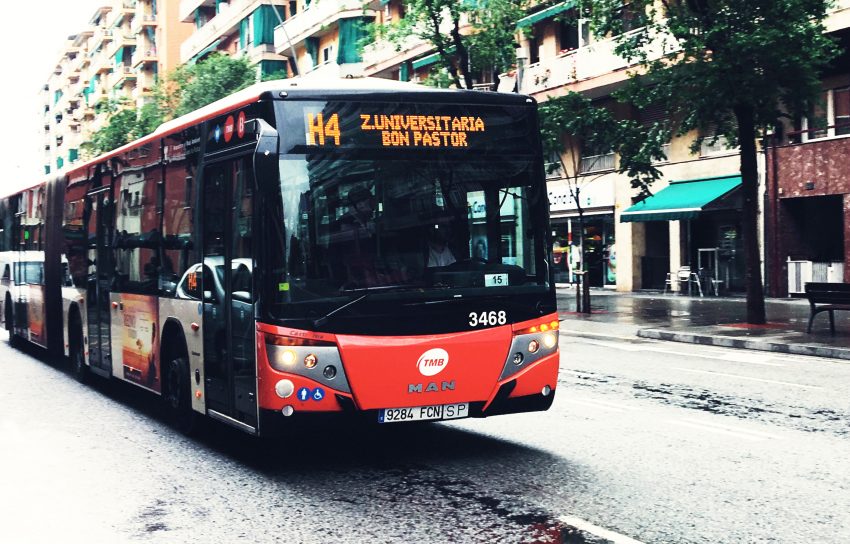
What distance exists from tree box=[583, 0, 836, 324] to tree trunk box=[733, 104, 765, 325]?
0.02m

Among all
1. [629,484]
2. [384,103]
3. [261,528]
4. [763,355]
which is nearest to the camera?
A: [261,528]

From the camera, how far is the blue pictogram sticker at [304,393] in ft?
23.2

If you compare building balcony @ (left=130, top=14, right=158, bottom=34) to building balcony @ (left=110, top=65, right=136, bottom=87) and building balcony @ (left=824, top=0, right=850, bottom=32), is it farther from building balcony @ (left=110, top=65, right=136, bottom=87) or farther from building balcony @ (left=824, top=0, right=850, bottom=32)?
building balcony @ (left=824, top=0, right=850, bottom=32)

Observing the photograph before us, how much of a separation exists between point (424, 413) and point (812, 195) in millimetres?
22361

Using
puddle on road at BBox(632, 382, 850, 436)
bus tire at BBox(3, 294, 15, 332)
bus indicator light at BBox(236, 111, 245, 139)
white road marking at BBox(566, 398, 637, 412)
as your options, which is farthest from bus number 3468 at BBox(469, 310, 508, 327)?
bus tire at BBox(3, 294, 15, 332)

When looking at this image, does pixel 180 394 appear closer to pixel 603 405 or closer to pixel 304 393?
pixel 304 393

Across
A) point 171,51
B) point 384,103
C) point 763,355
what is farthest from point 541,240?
point 171,51

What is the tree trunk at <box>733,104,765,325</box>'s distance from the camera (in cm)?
2034

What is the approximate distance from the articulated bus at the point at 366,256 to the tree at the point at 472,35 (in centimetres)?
2038

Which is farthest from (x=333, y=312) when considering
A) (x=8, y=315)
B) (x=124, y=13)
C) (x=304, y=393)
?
(x=124, y=13)

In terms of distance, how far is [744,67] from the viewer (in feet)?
62.6

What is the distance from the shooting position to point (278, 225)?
711cm

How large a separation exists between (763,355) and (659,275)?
715 inches

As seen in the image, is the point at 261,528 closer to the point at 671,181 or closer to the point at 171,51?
the point at 671,181
